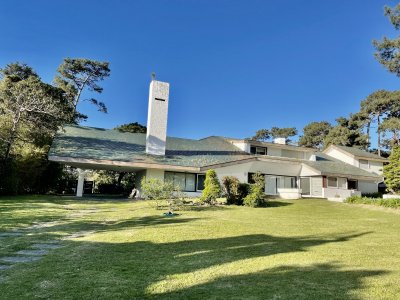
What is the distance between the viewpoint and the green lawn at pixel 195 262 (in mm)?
4688

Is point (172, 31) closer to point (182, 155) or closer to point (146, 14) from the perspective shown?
point (146, 14)

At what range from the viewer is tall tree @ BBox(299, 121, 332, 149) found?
6160 centimetres

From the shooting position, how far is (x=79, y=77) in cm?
4003

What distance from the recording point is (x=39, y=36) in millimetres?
24594

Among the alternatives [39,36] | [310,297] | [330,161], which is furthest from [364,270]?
[330,161]

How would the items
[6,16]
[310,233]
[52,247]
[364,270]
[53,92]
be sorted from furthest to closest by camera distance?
[53,92]
[6,16]
[310,233]
[52,247]
[364,270]

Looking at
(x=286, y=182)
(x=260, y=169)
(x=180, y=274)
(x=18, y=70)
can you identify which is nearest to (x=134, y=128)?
(x=18, y=70)

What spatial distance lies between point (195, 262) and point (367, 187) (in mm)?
33370

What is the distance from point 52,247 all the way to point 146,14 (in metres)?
20.7

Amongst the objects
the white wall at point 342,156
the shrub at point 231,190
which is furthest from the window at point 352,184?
the shrub at point 231,190

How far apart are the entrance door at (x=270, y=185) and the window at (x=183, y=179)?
808cm

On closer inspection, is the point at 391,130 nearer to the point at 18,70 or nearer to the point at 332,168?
the point at 332,168

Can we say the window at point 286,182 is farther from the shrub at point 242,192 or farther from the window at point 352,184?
the shrub at point 242,192

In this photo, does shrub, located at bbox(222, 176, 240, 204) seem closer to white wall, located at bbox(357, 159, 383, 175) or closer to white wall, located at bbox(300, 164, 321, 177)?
white wall, located at bbox(300, 164, 321, 177)
